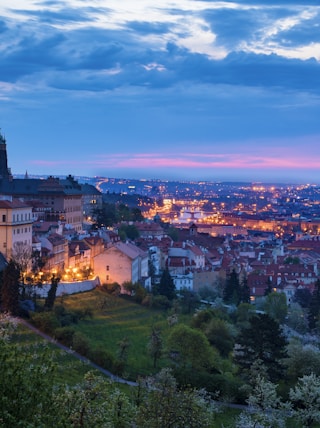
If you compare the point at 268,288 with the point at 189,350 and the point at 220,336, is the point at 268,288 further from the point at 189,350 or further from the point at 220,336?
the point at 189,350

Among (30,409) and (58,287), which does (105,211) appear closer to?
(58,287)

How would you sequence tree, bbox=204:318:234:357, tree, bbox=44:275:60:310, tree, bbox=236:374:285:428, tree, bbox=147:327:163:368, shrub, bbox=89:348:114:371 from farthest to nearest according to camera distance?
1. tree, bbox=204:318:234:357
2. tree, bbox=44:275:60:310
3. tree, bbox=147:327:163:368
4. shrub, bbox=89:348:114:371
5. tree, bbox=236:374:285:428

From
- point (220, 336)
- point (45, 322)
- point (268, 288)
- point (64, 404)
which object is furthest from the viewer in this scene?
point (268, 288)

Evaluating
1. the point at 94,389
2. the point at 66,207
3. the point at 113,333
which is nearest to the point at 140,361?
the point at 113,333

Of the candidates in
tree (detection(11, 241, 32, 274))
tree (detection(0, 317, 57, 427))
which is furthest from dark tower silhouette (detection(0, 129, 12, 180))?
tree (detection(0, 317, 57, 427))

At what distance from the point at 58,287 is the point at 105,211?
118ft

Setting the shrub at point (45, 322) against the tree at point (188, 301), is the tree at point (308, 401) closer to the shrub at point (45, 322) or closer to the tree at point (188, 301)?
the shrub at point (45, 322)

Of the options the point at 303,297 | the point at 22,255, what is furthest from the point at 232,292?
the point at 22,255

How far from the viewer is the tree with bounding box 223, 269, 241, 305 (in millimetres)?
54525

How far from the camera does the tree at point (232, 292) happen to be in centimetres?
5453

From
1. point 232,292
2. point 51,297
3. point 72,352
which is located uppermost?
point 51,297

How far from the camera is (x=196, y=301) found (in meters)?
52.2

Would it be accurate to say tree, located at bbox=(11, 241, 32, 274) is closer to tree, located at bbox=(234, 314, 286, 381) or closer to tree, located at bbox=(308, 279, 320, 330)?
tree, located at bbox=(234, 314, 286, 381)

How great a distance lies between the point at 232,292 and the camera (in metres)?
55.3
